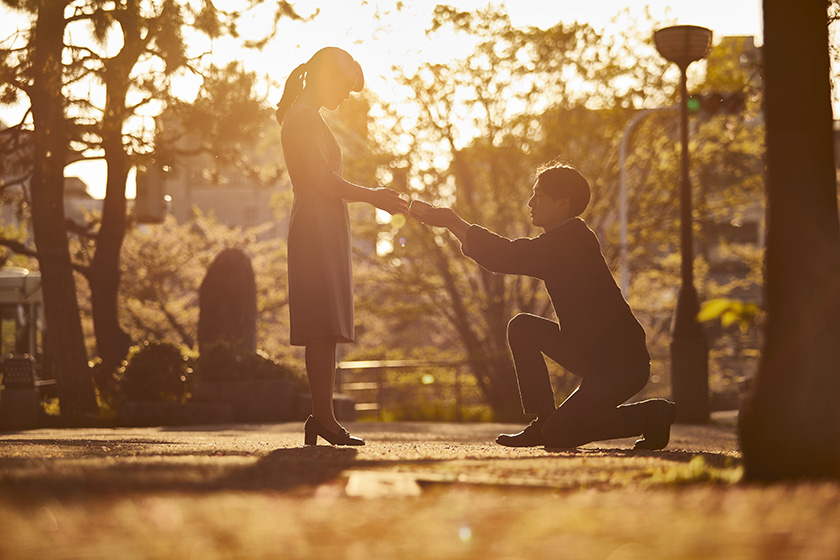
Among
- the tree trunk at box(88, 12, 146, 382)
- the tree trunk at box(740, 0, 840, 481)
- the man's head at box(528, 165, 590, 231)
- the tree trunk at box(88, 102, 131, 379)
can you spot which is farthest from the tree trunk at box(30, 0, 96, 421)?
the tree trunk at box(740, 0, 840, 481)

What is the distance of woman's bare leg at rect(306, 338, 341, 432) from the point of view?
5875 millimetres

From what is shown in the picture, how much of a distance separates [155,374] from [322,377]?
31.1 feet

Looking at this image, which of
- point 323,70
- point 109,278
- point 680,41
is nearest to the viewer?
point 323,70

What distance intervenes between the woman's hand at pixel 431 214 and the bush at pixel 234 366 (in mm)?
9407

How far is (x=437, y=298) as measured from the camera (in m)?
25.8

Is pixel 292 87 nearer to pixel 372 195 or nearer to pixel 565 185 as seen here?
pixel 372 195

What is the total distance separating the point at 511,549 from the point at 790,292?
1.73 m

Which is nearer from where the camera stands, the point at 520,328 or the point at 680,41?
the point at 520,328

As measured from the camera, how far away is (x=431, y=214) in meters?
5.62

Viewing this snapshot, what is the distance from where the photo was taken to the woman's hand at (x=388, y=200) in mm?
5699

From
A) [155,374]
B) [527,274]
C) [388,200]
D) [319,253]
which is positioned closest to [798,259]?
[527,274]

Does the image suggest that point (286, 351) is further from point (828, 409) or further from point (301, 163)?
point (828, 409)

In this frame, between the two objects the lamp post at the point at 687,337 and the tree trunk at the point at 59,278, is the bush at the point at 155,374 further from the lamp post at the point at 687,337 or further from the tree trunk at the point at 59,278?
the lamp post at the point at 687,337

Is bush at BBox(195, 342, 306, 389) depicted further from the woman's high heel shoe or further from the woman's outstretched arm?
the woman's outstretched arm
